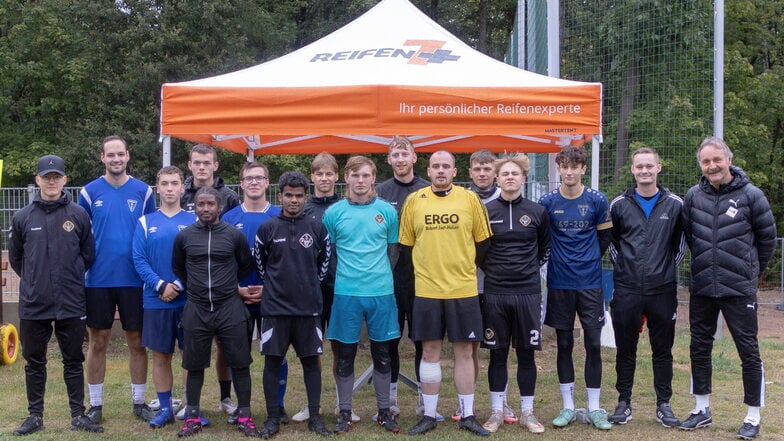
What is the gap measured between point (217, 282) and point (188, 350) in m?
0.51

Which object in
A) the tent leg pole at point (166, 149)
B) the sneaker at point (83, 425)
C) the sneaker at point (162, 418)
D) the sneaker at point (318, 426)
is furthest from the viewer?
the tent leg pole at point (166, 149)

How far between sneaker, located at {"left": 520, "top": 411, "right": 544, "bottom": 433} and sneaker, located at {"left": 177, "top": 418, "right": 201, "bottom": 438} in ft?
7.47

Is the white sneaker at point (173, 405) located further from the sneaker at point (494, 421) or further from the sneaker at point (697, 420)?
the sneaker at point (697, 420)

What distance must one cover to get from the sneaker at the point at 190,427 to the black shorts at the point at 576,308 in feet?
8.42

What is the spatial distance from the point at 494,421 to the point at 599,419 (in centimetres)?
75

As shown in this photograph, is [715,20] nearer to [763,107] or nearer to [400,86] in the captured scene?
[400,86]

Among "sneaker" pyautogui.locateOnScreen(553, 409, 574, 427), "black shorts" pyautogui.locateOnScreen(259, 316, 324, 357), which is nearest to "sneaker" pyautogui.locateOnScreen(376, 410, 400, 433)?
"black shorts" pyautogui.locateOnScreen(259, 316, 324, 357)

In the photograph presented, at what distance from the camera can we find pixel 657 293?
536 cm

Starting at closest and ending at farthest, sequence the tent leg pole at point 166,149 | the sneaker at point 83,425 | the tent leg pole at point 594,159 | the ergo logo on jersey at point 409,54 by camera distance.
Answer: the sneaker at point 83,425
the tent leg pole at point 166,149
the tent leg pole at point 594,159
the ergo logo on jersey at point 409,54

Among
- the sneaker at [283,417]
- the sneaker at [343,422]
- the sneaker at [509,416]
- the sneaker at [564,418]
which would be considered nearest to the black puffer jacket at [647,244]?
the sneaker at [564,418]

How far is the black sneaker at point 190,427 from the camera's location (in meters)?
5.22

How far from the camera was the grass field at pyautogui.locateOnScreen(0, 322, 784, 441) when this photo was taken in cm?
530

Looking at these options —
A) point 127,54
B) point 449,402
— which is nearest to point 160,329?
point 449,402

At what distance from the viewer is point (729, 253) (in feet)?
17.1
